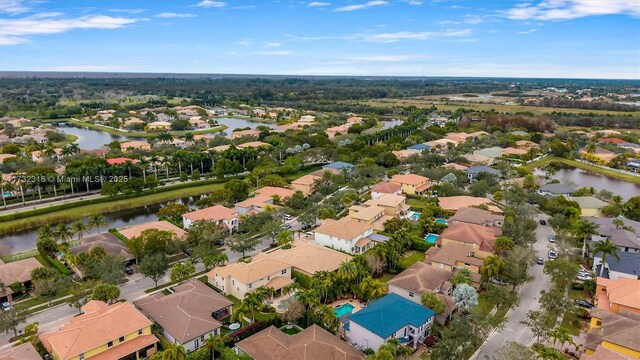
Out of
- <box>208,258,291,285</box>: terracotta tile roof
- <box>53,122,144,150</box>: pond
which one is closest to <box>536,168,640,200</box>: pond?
<box>208,258,291,285</box>: terracotta tile roof

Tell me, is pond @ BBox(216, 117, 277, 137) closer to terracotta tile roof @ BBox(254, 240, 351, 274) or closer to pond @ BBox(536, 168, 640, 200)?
pond @ BBox(536, 168, 640, 200)

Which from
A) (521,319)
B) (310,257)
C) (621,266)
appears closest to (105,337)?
(310,257)

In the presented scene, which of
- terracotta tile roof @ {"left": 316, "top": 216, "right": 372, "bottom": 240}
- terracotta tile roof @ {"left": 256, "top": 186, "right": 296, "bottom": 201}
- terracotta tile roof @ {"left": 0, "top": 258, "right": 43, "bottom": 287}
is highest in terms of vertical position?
terracotta tile roof @ {"left": 316, "top": 216, "right": 372, "bottom": 240}

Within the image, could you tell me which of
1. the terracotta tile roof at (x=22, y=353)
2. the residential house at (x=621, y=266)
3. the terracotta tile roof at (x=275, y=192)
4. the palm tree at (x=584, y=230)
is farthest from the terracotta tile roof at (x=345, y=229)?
the terracotta tile roof at (x=22, y=353)

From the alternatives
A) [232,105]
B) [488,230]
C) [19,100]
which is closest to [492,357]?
[488,230]

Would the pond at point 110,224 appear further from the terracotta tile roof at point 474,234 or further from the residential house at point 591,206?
the residential house at point 591,206

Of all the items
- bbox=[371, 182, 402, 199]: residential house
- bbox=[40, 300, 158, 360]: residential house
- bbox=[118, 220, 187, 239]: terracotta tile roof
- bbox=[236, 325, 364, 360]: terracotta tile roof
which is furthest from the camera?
bbox=[371, 182, 402, 199]: residential house
